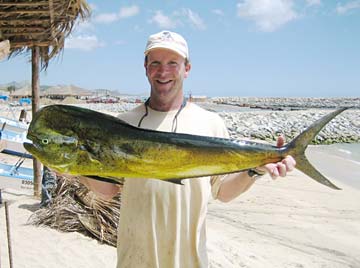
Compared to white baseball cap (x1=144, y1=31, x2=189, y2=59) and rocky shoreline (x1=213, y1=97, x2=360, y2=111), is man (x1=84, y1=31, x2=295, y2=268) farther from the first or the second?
rocky shoreline (x1=213, y1=97, x2=360, y2=111)

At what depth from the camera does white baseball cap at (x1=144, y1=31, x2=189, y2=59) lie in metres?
2.02

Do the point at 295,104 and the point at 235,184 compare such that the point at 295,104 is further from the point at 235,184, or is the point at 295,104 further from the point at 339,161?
the point at 235,184

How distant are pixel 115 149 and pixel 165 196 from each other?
25.6 inches

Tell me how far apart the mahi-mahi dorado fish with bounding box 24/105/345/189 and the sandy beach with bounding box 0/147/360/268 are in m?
3.63

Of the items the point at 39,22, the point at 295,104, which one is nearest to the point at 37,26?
the point at 39,22

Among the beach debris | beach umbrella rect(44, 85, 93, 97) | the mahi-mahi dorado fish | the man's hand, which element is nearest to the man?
the man's hand

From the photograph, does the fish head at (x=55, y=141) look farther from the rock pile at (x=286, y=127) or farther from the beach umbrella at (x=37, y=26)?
the rock pile at (x=286, y=127)

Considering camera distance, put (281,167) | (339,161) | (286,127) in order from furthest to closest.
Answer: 1. (286,127)
2. (339,161)
3. (281,167)

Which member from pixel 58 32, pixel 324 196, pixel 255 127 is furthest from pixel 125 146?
pixel 255 127

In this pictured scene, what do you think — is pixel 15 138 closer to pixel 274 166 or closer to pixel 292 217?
pixel 292 217

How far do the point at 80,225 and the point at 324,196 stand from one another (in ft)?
24.0

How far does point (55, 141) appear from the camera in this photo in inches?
55.9

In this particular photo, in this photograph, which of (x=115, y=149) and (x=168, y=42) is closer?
(x=115, y=149)

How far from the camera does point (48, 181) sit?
6.05m
